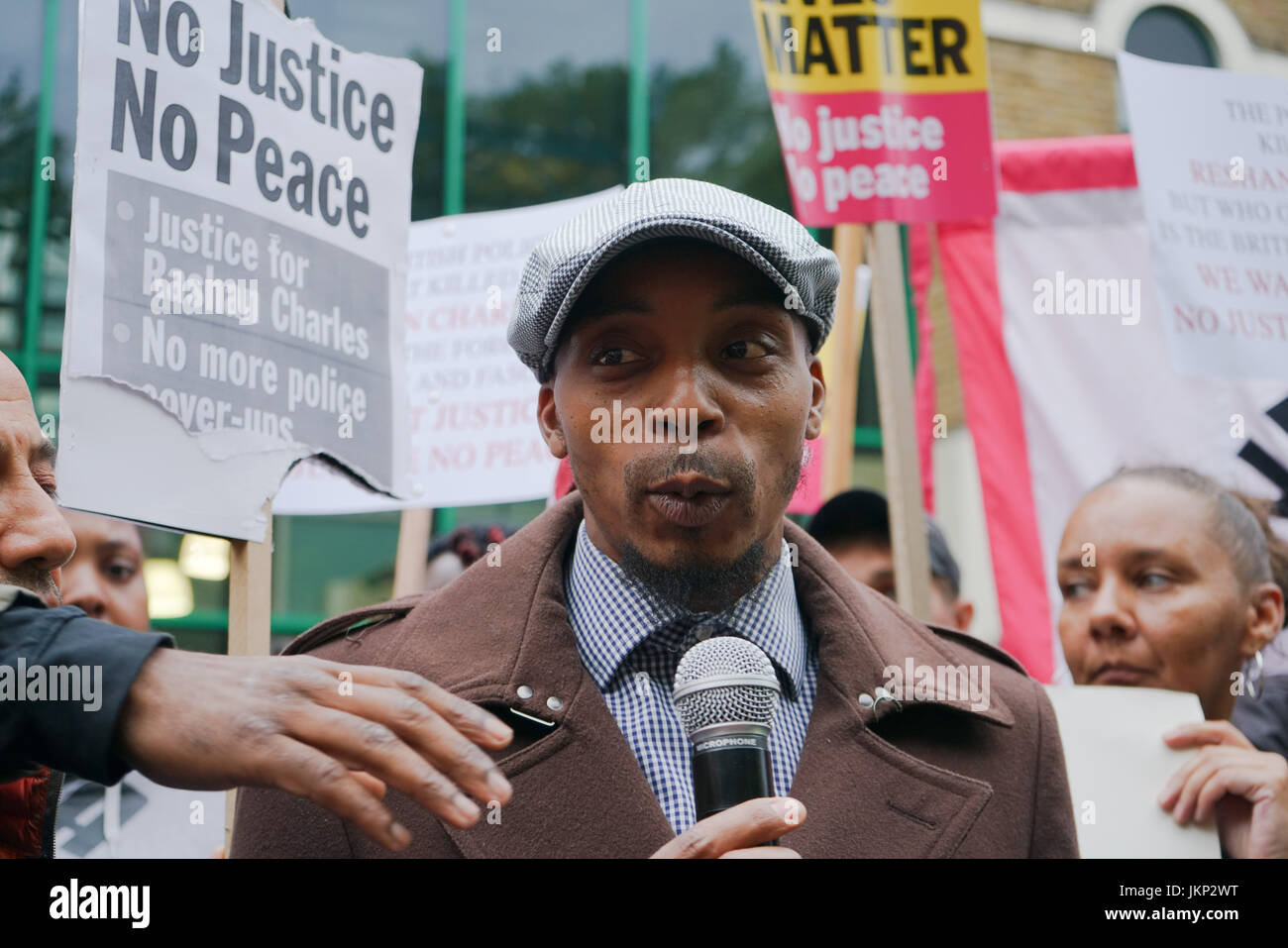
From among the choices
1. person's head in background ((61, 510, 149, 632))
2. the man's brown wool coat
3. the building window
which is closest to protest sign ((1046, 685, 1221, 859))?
the man's brown wool coat

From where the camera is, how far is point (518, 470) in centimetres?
455

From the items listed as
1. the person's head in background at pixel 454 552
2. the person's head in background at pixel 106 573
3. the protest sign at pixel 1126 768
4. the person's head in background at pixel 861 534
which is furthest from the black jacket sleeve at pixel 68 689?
the person's head in background at pixel 454 552

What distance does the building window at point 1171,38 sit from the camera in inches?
386

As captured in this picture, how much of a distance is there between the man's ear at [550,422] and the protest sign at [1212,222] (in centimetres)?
270

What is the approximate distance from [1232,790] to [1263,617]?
944 mm

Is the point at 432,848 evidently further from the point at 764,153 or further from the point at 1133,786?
the point at 764,153

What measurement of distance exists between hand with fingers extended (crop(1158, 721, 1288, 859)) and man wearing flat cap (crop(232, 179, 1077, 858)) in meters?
0.45

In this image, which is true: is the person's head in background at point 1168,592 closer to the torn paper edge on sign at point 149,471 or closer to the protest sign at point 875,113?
the protest sign at point 875,113

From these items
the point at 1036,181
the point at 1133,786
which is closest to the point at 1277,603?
the point at 1133,786

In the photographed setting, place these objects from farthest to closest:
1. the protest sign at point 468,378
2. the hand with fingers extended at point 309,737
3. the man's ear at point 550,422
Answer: the protest sign at point 468,378, the man's ear at point 550,422, the hand with fingers extended at point 309,737

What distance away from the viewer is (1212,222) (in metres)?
4.38

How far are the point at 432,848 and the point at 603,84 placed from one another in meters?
6.91

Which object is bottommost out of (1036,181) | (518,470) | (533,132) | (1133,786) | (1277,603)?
(1133,786)

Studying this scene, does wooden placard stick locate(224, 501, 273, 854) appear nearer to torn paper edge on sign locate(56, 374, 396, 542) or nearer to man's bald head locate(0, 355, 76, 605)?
torn paper edge on sign locate(56, 374, 396, 542)
